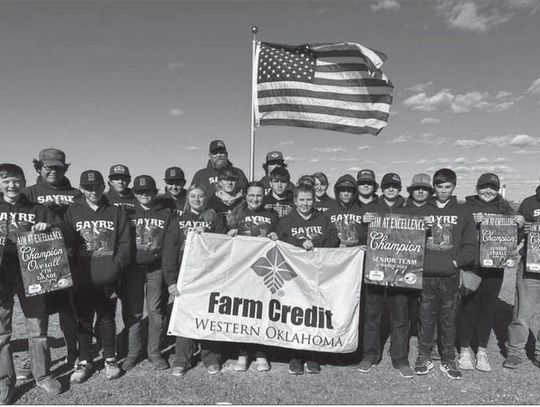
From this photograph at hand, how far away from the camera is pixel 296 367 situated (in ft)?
17.1

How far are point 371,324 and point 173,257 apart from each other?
120 inches

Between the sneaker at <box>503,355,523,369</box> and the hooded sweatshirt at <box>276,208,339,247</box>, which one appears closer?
the hooded sweatshirt at <box>276,208,339,247</box>

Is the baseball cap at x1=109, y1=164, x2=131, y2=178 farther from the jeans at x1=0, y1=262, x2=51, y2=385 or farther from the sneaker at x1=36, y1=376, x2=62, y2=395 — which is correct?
the sneaker at x1=36, y1=376, x2=62, y2=395

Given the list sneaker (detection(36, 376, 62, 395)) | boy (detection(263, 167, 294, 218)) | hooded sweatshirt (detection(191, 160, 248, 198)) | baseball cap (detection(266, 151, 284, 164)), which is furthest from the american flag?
sneaker (detection(36, 376, 62, 395))

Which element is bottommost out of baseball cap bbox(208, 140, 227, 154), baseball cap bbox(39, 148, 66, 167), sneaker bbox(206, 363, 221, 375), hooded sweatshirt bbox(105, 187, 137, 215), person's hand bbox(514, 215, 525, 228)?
sneaker bbox(206, 363, 221, 375)

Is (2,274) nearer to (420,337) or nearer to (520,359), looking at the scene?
(420,337)

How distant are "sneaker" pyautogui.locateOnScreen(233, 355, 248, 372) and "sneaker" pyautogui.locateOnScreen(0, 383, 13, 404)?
2.80m

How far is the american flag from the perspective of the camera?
28.9 feet

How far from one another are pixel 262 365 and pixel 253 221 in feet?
6.92

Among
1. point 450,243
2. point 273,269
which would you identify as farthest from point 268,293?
point 450,243

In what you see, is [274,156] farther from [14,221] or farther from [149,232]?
[14,221]

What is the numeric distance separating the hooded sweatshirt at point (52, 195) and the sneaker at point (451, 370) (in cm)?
610

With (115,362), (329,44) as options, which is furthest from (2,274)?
(329,44)

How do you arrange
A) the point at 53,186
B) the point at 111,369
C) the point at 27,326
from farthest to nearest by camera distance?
the point at 53,186, the point at 111,369, the point at 27,326
